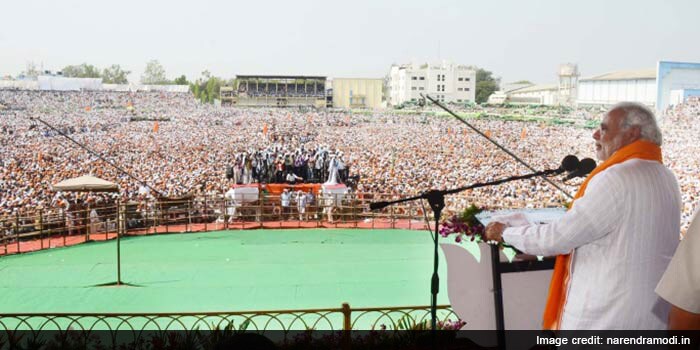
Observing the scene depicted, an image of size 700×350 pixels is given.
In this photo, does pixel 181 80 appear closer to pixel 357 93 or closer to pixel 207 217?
pixel 207 217

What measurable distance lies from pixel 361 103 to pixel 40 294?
13.8 feet

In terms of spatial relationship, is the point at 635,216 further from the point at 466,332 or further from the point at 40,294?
A: the point at 40,294

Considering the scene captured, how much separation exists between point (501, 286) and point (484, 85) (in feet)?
17.7

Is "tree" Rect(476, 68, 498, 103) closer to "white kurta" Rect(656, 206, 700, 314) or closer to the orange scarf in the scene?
the orange scarf

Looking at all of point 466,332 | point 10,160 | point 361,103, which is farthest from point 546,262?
point 10,160

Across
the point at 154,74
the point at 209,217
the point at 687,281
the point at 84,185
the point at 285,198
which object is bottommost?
the point at 209,217

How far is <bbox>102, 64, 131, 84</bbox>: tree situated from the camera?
24.3ft

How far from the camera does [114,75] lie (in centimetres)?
746

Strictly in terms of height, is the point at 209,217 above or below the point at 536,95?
below

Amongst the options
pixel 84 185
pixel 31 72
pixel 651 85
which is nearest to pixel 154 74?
pixel 31 72

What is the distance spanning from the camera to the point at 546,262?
224cm

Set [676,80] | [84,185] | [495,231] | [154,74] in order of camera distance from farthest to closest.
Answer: [154,74] → [84,185] → [676,80] → [495,231]

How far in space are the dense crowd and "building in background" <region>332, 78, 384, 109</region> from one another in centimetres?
21

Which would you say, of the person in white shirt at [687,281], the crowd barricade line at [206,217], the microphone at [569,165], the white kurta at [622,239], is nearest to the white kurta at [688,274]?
the person in white shirt at [687,281]
